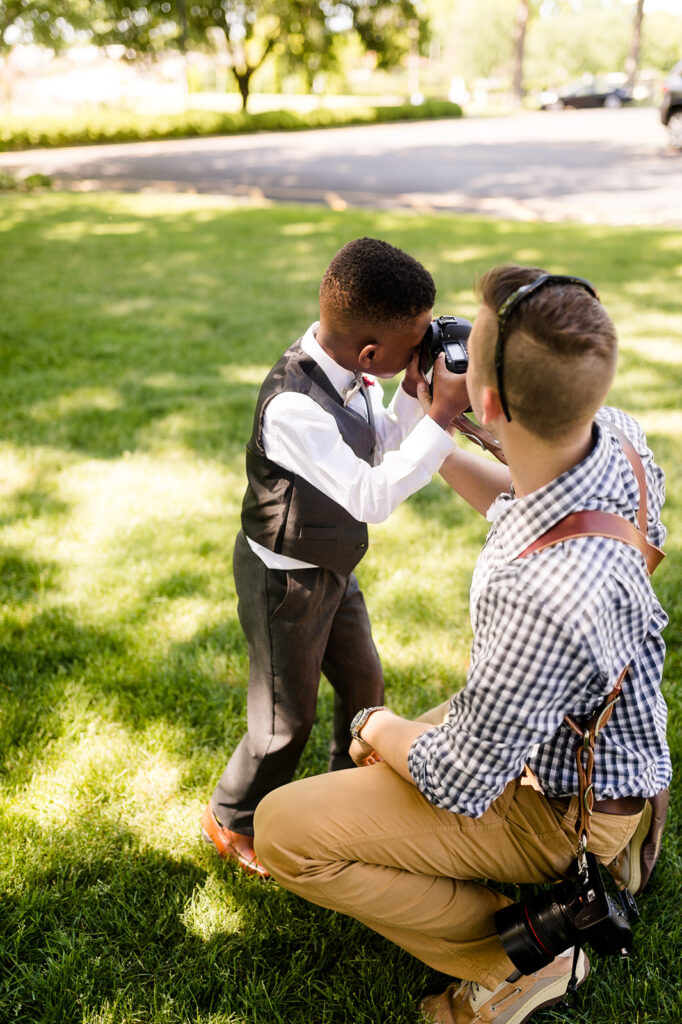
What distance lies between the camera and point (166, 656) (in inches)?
117

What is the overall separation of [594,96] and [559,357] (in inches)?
1585

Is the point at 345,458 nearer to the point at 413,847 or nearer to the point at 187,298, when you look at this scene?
the point at 413,847

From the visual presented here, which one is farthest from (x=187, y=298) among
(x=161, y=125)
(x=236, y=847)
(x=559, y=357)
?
(x=161, y=125)

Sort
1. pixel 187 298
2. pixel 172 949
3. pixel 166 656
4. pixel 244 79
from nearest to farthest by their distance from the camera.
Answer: pixel 172 949 < pixel 166 656 < pixel 187 298 < pixel 244 79

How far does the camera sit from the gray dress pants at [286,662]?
201 centimetres

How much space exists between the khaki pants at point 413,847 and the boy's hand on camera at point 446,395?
30.4 inches

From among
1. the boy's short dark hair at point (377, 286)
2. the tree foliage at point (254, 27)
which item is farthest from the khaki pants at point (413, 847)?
the tree foliage at point (254, 27)

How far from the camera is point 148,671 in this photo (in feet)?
9.50

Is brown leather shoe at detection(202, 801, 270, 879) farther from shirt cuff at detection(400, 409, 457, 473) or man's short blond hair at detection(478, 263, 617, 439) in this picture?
man's short blond hair at detection(478, 263, 617, 439)

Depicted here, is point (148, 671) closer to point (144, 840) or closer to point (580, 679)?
point (144, 840)

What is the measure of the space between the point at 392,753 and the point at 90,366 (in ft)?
15.2

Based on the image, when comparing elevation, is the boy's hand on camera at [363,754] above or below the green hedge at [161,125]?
below

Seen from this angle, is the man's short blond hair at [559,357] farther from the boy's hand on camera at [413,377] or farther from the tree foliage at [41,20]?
the tree foliage at [41,20]

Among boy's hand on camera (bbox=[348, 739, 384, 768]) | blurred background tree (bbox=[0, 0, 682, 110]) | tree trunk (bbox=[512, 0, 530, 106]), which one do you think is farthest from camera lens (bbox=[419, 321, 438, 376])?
tree trunk (bbox=[512, 0, 530, 106])
